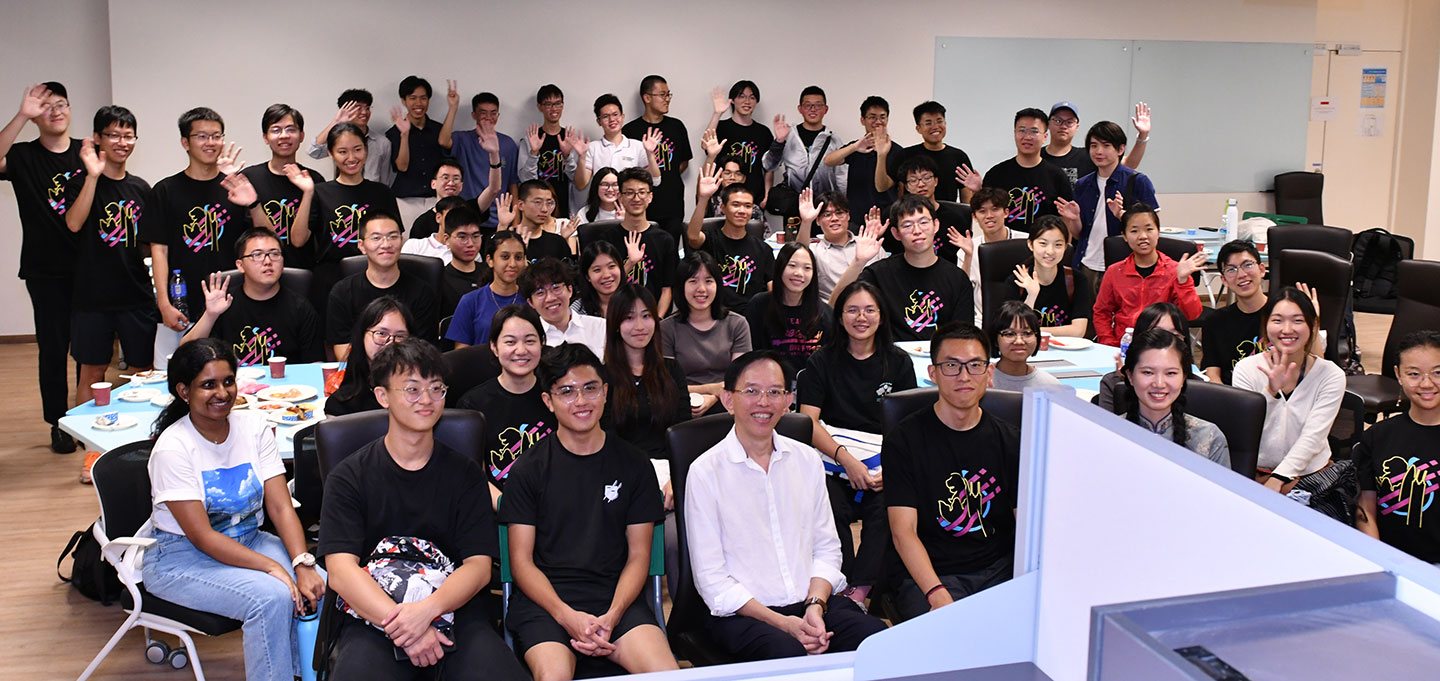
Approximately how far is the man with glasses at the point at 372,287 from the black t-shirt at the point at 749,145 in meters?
4.02

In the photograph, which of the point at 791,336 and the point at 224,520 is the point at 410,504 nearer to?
the point at 224,520

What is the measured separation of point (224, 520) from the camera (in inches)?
137

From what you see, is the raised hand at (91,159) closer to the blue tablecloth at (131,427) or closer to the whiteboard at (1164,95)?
the blue tablecloth at (131,427)

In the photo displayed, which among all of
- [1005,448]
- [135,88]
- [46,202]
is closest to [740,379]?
[1005,448]

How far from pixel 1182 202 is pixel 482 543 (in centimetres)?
876

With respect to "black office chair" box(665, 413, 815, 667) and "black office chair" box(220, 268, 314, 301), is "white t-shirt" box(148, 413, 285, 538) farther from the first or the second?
"black office chair" box(220, 268, 314, 301)

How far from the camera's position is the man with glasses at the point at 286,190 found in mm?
5988

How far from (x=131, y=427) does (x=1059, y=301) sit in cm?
414

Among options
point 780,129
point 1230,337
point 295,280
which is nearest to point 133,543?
point 295,280

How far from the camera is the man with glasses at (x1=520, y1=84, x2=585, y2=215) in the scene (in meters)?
8.62

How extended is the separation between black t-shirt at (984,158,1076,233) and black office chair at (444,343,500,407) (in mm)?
4312

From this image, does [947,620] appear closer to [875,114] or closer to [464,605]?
A: [464,605]

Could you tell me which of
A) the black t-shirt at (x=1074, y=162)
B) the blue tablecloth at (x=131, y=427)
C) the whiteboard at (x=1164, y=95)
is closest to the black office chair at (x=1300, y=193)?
the whiteboard at (x=1164, y=95)

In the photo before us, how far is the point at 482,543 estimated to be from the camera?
3131mm
